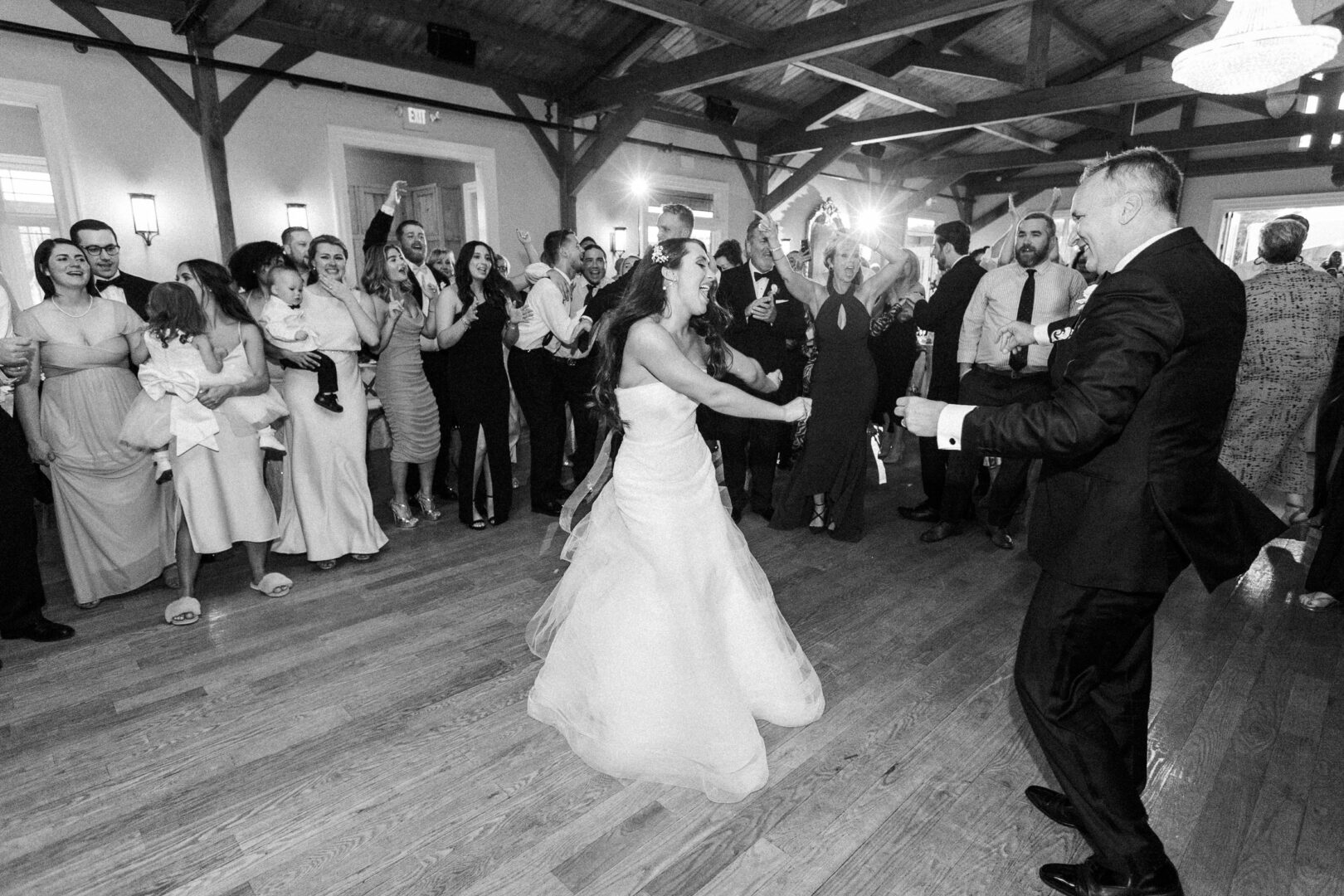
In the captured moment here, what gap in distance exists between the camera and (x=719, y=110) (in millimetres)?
9336

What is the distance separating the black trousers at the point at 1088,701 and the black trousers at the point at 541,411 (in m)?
3.24

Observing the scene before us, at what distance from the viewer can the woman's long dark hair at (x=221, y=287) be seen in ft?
9.87

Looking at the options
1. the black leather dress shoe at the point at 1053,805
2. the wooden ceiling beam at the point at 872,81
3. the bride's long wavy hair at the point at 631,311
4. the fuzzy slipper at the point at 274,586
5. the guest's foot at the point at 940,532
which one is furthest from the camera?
the wooden ceiling beam at the point at 872,81

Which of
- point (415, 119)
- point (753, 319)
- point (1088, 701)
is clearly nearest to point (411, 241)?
point (753, 319)

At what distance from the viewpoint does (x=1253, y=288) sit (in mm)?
3523

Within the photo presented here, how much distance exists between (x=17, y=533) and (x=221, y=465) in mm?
719

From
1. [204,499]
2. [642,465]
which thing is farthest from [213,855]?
[204,499]

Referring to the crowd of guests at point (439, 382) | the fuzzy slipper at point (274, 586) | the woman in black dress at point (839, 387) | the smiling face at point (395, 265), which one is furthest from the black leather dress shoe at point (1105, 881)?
the smiling face at point (395, 265)

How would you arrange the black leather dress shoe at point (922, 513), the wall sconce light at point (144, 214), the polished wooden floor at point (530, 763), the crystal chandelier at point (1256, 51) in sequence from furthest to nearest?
the wall sconce light at point (144, 214) → the black leather dress shoe at point (922, 513) → the crystal chandelier at point (1256, 51) → the polished wooden floor at point (530, 763)

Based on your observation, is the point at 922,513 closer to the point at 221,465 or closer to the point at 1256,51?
the point at 1256,51

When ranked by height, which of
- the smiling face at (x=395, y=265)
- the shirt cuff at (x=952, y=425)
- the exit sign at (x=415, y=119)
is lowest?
the shirt cuff at (x=952, y=425)

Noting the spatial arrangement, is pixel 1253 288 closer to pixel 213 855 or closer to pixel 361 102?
pixel 213 855

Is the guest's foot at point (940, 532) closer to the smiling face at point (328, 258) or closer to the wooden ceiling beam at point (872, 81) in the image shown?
the smiling face at point (328, 258)

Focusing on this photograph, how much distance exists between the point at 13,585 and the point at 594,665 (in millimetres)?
2402
